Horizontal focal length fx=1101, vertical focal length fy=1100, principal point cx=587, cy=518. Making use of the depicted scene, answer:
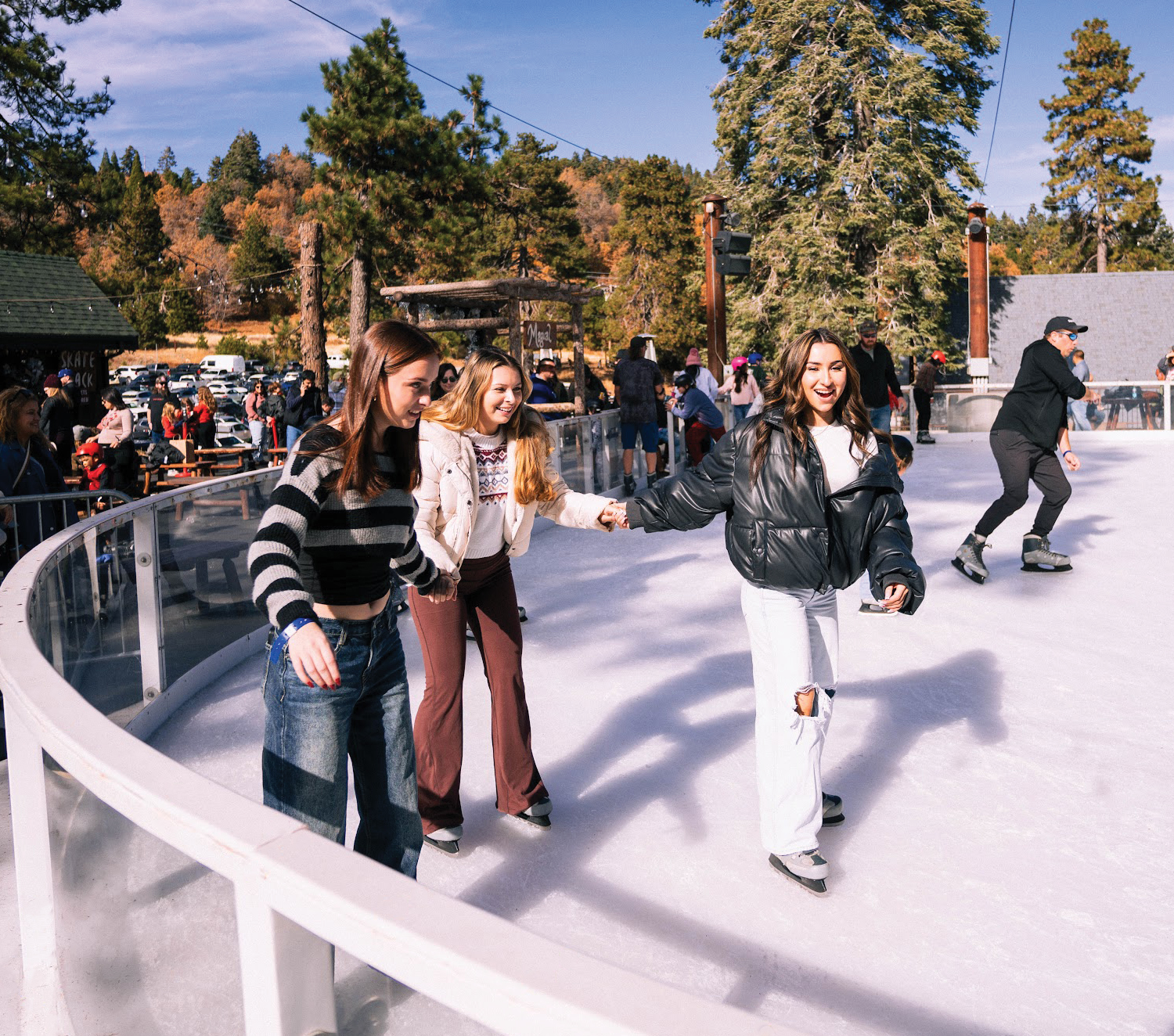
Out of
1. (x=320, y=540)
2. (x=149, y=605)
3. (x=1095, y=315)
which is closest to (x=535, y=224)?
(x=1095, y=315)

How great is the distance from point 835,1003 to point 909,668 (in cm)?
313

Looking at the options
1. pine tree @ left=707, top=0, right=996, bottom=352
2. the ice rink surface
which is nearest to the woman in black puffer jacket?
the ice rink surface

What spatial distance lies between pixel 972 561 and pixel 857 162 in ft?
77.8

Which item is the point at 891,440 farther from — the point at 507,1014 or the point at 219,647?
the point at 219,647

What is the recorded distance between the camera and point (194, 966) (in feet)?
4.99

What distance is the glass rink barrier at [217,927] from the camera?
98cm

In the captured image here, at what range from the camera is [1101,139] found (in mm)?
46500

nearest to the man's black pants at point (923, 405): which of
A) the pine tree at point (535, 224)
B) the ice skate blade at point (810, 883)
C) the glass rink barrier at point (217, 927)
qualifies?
the ice skate blade at point (810, 883)

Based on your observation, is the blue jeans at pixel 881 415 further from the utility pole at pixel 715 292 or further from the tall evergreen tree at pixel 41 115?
the tall evergreen tree at pixel 41 115

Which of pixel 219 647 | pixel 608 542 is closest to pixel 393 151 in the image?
pixel 608 542

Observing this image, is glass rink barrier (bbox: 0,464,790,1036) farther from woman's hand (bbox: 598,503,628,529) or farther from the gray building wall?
the gray building wall

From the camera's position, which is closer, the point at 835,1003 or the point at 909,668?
the point at 835,1003

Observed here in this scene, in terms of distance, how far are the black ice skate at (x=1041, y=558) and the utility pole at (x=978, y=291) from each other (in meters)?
18.8

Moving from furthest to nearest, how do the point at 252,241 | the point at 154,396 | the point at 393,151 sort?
the point at 252,241 → the point at 393,151 → the point at 154,396
